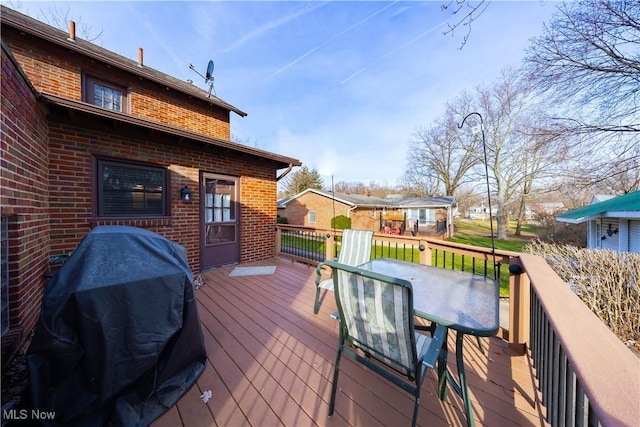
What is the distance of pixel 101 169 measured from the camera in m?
3.62

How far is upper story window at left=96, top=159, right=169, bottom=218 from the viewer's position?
3.65 m

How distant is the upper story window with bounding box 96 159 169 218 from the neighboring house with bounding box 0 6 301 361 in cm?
2

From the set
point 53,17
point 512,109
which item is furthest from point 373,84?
point 512,109

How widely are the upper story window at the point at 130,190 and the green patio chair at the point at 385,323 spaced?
399 centimetres

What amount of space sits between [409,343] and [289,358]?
1.31 metres

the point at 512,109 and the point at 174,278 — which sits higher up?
the point at 512,109

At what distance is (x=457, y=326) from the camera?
1.48 meters

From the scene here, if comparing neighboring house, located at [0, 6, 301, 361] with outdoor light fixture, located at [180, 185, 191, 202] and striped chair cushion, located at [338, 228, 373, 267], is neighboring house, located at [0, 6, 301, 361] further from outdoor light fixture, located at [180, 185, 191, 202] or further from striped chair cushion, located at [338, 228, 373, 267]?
striped chair cushion, located at [338, 228, 373, 267]

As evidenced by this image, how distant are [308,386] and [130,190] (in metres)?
4.05

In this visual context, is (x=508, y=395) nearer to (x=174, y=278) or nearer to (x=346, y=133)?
(x=174, y=278)

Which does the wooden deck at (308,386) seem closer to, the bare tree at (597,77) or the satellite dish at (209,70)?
the satellite dish at (209,70)

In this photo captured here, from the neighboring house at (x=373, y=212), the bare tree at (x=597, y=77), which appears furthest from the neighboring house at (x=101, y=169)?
the neighboring house at (x=373, y=212)

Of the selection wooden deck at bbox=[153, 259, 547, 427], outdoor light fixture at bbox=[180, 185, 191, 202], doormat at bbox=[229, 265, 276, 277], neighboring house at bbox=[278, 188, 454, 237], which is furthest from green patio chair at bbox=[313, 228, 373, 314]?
neighboring house at bbox=[278, 188, 454, 237]

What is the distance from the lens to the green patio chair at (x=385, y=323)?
1347 mm
